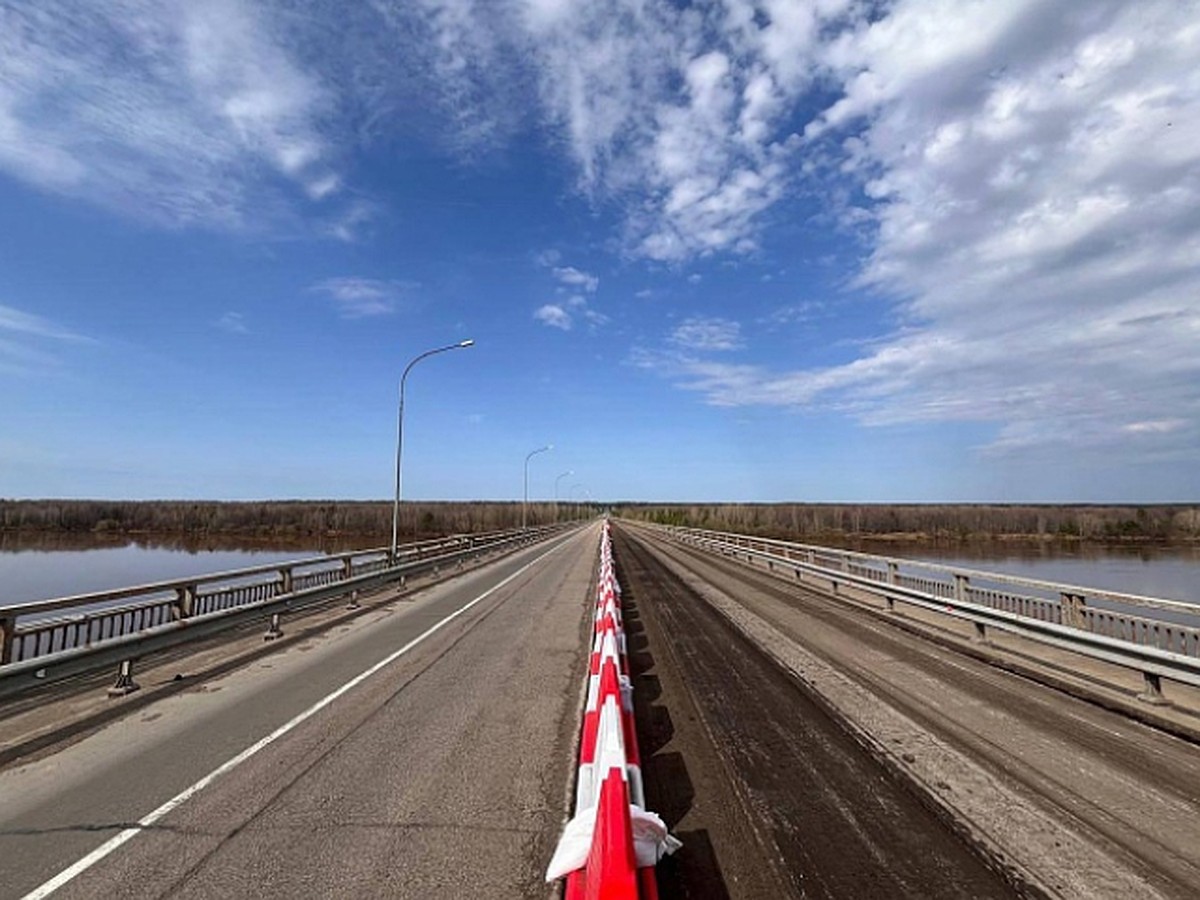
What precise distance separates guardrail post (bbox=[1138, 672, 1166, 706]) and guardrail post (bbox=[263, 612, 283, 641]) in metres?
12.5

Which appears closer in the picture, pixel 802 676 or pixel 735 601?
pixel 802 676

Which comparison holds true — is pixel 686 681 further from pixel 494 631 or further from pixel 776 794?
pixel 494 631

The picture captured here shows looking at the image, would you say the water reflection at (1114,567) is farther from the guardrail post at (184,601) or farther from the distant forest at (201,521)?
the distant forest at (201,521)

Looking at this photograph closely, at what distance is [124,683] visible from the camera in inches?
313

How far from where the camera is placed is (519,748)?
5891 mm

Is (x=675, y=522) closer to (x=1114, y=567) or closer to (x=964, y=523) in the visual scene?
(x=964, y=523)

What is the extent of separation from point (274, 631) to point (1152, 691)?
41.9 feet

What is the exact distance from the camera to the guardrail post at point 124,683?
7.79 meters

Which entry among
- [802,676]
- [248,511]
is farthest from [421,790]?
[248,511]

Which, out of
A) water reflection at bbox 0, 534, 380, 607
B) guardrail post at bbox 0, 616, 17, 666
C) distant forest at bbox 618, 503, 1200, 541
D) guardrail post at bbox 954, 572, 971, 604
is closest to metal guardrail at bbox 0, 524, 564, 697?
guardrail post at bbox 0, 616, 17, 666

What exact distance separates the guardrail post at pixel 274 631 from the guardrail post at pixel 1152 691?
12.5 metres

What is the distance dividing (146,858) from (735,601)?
1362 cm

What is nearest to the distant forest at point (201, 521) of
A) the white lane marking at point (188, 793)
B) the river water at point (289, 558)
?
the river water at point (289, 558)

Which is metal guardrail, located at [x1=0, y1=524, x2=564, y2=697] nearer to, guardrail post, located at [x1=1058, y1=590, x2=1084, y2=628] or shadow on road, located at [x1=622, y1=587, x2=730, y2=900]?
shadow on road, located at [x1=622, y1=587, x2=730, y2=900]
